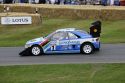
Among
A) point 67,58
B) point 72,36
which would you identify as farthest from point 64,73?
point 72,36

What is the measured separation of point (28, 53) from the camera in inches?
922

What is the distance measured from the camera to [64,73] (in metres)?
18.1

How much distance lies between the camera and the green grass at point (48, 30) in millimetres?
29384

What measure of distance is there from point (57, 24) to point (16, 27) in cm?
329

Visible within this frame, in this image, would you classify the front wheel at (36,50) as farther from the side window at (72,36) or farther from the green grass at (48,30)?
the green grass at (48,30)

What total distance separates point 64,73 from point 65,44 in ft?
17.2

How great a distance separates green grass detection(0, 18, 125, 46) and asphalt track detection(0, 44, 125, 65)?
3.77 m

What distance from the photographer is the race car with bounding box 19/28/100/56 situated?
75.7 ft

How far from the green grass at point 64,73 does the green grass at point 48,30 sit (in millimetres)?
8407

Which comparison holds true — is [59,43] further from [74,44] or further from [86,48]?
[86,48]

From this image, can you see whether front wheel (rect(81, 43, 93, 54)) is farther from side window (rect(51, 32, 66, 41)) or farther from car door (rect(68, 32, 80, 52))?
side window (rect(51, 32, 66, 41))

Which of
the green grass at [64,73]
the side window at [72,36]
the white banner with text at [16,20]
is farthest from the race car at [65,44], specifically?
the white banner with text at [16,20]

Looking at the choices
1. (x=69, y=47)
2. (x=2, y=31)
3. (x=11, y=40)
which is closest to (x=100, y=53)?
(x=69, y=47)

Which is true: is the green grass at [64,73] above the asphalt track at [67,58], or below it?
above
